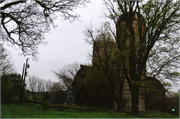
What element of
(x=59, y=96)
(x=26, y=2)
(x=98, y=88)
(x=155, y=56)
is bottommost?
(x=59, y=96)

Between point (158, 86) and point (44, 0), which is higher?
point (44, 0)

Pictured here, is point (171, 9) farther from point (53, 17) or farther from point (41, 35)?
point (41, 35)

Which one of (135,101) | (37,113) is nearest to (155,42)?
(135,101)

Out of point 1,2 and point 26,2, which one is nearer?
point 1,2

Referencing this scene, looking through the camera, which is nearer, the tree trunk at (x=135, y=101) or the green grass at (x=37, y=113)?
the green grass at (x=37, y=113)

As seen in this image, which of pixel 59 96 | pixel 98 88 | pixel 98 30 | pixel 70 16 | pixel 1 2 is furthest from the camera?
pixel 59 96

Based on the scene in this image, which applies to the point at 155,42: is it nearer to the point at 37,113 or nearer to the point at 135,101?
the point at 135,101

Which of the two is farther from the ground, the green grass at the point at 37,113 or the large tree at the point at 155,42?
the large tree at the point at 155,42

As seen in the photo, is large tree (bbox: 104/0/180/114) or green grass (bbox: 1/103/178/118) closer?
green grass (bbox: 1/103/178/118)

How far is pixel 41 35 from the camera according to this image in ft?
37.6

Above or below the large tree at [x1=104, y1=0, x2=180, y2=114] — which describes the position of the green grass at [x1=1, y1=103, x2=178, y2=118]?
below

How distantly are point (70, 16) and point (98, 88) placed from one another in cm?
1548

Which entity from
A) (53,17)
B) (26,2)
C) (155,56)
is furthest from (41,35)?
(155,56)

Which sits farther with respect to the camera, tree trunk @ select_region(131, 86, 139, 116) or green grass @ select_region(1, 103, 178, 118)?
tree trunk @ select_region(131, 86, 139, 116)
